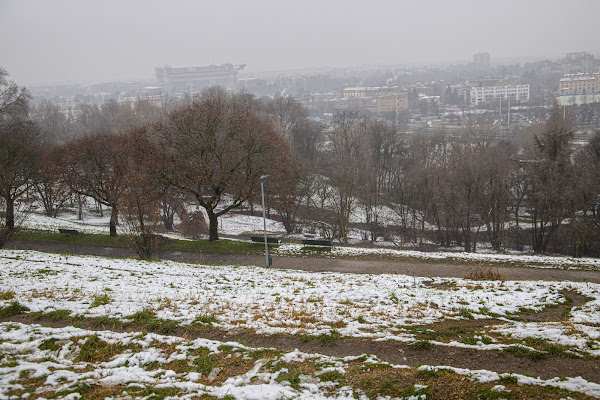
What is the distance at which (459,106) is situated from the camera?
143500mm

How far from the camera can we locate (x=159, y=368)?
27.2 ft

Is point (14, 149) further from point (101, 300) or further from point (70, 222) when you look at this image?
point (101, 300)

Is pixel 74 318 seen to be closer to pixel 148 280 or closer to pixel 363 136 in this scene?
pixel 148 280

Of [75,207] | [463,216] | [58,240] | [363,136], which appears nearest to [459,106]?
[363,136]

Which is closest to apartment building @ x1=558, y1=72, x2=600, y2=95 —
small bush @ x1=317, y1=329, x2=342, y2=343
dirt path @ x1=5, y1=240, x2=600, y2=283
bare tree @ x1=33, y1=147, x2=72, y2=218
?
dirt path @ x1=5, y1=240, x2=600, y2=283

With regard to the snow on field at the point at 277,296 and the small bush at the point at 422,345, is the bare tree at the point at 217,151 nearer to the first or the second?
the snow on field at the point at 277,296

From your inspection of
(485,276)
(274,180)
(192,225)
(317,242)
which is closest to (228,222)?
(192,225)

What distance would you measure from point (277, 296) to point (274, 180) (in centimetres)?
1386

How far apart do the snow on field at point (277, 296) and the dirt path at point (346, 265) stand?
3.52 m

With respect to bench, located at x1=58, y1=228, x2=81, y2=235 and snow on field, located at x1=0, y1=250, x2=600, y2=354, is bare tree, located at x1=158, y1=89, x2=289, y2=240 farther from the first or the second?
bench, located at x1=58, y1=228, x2=81, y2=235

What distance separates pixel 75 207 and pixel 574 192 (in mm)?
45229

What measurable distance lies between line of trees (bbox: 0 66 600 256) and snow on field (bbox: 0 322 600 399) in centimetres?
1259

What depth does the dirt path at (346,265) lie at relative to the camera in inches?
771

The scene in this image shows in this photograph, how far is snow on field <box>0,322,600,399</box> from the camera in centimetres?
732
